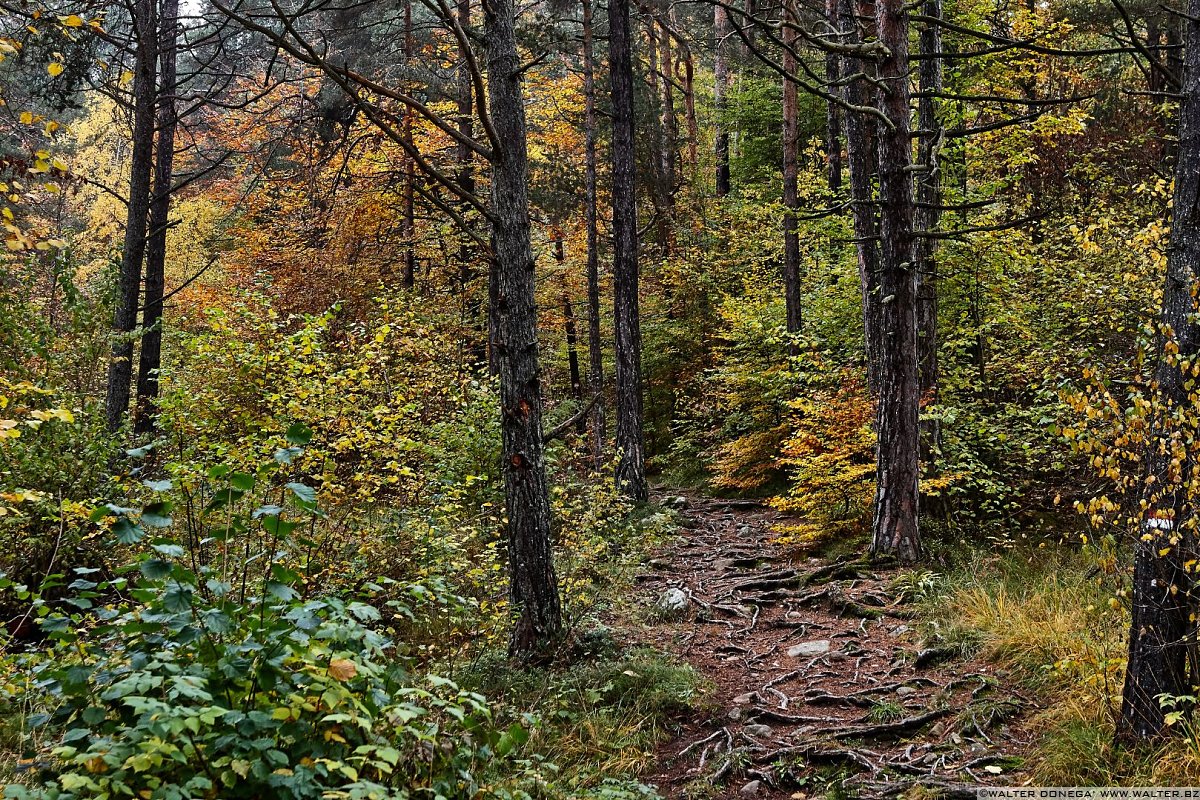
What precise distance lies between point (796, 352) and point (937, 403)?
481 centimetres

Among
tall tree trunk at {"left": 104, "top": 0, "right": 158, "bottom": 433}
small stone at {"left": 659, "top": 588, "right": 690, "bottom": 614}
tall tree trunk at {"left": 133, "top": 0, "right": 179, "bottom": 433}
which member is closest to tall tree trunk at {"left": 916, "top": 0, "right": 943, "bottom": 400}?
Answer: small stone at {"left": 659, "top": 588, "right": 690, "bottom": 614}

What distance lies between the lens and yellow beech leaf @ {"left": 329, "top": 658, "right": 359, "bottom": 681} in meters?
2.59

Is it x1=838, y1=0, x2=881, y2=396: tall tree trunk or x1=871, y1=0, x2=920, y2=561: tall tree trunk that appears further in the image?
x1=838, y1=0, x2=881, y2=396: tall tree trunk

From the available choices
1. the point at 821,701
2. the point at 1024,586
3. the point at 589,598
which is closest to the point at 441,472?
the point at 589,598

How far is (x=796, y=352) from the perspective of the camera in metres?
13.9

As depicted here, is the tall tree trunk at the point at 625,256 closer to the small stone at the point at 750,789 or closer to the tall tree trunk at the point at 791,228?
the tall tree trunk at the point at 791,228

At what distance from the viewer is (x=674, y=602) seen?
8023mm

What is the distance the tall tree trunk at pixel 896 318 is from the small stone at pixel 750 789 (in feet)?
13.4

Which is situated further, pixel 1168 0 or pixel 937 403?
pixel 1168 0

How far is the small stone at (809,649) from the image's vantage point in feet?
21.9

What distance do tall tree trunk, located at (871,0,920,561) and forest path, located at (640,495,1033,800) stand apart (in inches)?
22.3

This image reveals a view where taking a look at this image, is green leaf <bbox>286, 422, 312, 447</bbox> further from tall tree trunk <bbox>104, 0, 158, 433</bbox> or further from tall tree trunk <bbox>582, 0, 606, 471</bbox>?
tall tree trunk <bbox>582, 0, 606, 471</bbox>

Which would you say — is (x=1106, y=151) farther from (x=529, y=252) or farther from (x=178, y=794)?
(x=178, y=794)

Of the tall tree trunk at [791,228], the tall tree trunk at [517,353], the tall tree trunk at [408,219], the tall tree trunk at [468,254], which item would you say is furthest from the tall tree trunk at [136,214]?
the tall tree trunk at [791,228]
